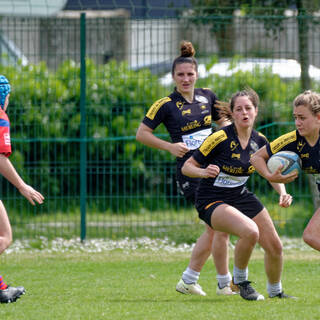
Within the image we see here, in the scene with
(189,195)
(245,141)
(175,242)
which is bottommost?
(175,242)

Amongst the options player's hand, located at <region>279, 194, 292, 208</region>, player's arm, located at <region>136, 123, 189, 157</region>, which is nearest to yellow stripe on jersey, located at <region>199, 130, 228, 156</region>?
player's arm, located at <region>136, 123, 189, 157</region>

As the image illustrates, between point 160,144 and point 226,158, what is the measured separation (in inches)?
34.1

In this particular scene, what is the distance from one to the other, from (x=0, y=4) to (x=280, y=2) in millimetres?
5907

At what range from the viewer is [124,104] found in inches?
431

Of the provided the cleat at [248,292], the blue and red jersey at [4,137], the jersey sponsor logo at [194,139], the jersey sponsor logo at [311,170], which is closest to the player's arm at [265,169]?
the jersey sponsor logo at [311,170]

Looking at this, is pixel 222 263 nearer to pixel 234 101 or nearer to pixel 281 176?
pixel 281 176

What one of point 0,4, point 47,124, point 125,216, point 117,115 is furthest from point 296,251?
point 0,4

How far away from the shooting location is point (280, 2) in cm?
1230

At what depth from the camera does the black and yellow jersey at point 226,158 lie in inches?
269

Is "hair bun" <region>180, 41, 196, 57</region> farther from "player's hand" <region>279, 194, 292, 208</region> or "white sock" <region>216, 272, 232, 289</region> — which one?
"white sock" <region>216, 272, 232, 289</region>

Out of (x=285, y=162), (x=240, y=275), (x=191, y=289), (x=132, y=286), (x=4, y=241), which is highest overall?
(x=285, y=162)

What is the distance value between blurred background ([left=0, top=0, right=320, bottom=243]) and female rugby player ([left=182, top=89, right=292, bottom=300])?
3805 mm

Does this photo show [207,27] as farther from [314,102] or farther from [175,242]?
[314,102]

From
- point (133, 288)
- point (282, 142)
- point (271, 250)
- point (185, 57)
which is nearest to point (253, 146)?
point (282, 142)
